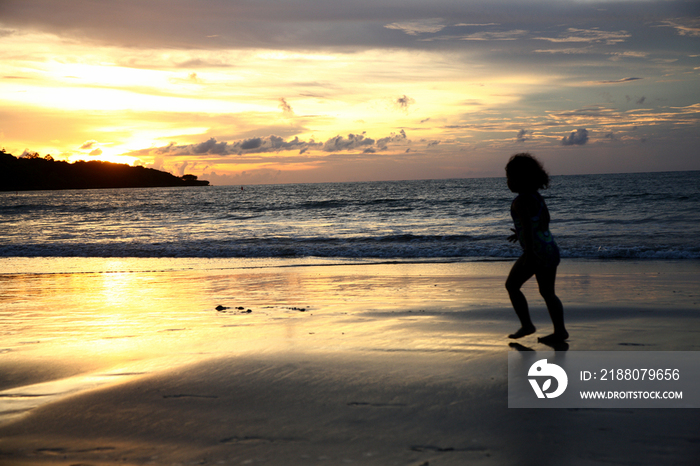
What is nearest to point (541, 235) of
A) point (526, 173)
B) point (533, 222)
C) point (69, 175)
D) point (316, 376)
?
point (533, 222)

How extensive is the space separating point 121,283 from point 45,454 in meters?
7.76

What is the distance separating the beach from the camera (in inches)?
102

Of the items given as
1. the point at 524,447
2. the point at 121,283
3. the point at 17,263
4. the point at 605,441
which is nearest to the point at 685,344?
the point at 605,441

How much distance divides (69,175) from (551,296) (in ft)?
527

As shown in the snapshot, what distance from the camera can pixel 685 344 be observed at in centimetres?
440

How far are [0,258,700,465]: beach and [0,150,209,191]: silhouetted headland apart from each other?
149 metres

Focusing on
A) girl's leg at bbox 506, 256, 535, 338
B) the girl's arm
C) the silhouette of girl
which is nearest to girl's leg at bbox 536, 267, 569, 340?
the silhouette of girl

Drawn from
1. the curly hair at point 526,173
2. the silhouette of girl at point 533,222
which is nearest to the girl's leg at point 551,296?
the silhouette of girl at point 533,222

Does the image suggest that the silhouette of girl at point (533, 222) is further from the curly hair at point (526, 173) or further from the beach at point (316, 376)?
the beach at point (316, 376)

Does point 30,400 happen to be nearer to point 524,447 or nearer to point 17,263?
point 524,447

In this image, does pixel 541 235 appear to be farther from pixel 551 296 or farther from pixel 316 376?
pixel 316 376

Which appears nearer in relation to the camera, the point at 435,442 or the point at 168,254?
the point at 435,442

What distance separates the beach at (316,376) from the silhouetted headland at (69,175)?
14860cm

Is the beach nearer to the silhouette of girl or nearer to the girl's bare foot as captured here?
the girl's bare foot
